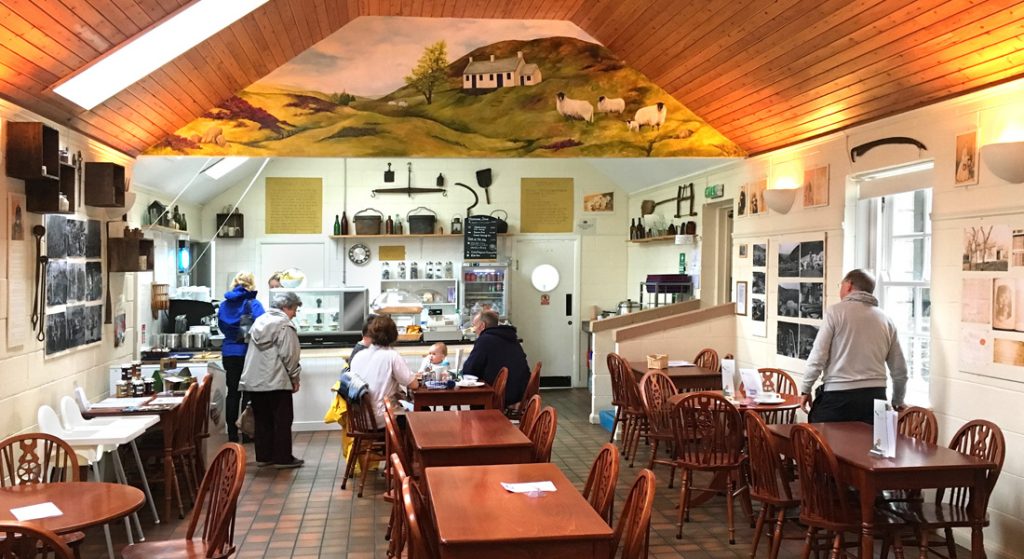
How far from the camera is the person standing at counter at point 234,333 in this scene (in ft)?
24.8

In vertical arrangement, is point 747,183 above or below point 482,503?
above

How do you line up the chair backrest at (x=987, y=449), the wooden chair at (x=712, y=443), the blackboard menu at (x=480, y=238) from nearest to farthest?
the chair backrest at (x=987, y=449)
the wooden chair at (x=712, y=443)
the blackboard menu at (x=480, y=238)

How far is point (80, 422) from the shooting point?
17.2 ft

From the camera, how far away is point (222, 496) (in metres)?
3.67

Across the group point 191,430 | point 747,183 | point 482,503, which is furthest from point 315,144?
point 482,503

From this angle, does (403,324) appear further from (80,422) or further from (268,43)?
(80,422)

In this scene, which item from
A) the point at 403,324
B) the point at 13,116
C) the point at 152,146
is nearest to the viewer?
the point at 13,116

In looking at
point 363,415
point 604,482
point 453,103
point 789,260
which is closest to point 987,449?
point 604,482

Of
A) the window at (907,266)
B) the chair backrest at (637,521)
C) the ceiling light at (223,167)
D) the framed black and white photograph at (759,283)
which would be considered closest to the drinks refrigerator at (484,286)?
the ceiling light at (223,167)

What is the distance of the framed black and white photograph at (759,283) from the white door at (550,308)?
400 centimetres

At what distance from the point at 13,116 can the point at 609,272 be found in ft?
26.4

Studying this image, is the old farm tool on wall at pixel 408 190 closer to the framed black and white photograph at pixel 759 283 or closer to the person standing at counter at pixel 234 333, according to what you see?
the person standing at counter at pixel 234 333

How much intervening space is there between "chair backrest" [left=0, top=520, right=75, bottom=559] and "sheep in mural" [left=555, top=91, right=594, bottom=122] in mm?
5694

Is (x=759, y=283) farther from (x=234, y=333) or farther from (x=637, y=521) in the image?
(x=637, y=521)
